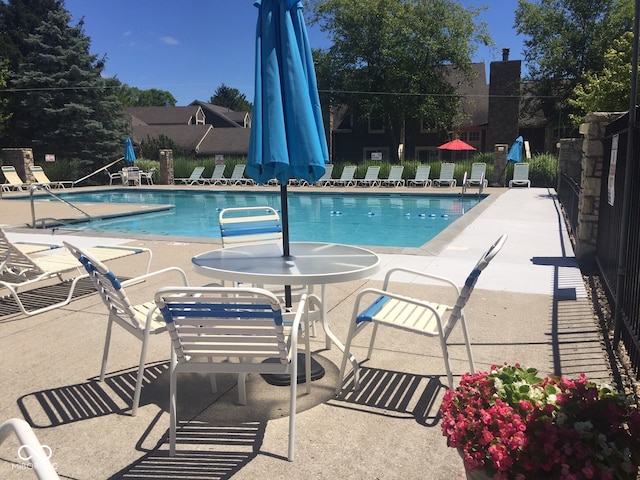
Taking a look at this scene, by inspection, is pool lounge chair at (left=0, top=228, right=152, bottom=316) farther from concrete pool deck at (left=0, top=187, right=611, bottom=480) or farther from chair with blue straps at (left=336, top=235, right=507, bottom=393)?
chair with blue straps at (left=336, top=235, right=507, bottom=393)

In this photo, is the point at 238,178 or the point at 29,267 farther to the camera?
the point at 238,178

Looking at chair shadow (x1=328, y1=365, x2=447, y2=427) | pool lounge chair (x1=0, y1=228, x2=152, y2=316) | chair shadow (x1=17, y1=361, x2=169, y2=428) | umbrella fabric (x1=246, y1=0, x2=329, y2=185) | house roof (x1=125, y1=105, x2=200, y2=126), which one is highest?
house roof (x1=125, y1=105, x2=200, y2=126)

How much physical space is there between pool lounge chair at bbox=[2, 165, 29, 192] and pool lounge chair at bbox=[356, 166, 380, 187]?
14.7 metres

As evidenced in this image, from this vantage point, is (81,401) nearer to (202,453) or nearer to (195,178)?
(202,453)

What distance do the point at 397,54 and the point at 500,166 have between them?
10737 mm

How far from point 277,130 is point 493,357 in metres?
2.12

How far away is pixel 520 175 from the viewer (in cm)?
2039

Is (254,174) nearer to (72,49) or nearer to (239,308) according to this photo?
(239,308)

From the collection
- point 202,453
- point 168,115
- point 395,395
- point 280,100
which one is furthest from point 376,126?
point 202,453

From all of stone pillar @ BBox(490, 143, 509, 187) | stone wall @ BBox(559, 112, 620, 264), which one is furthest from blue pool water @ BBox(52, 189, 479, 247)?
stone wall @ BBox(559, 112, 620, 264)

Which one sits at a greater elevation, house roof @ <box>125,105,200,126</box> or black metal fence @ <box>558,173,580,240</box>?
house roof @ <box>125,105,200,126</box>

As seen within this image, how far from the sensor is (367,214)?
1553 centimetres

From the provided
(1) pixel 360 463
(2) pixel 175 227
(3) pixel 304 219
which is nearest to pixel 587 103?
(3) pixel 304 219

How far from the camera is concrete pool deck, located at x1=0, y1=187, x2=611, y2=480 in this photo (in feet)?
7.85
